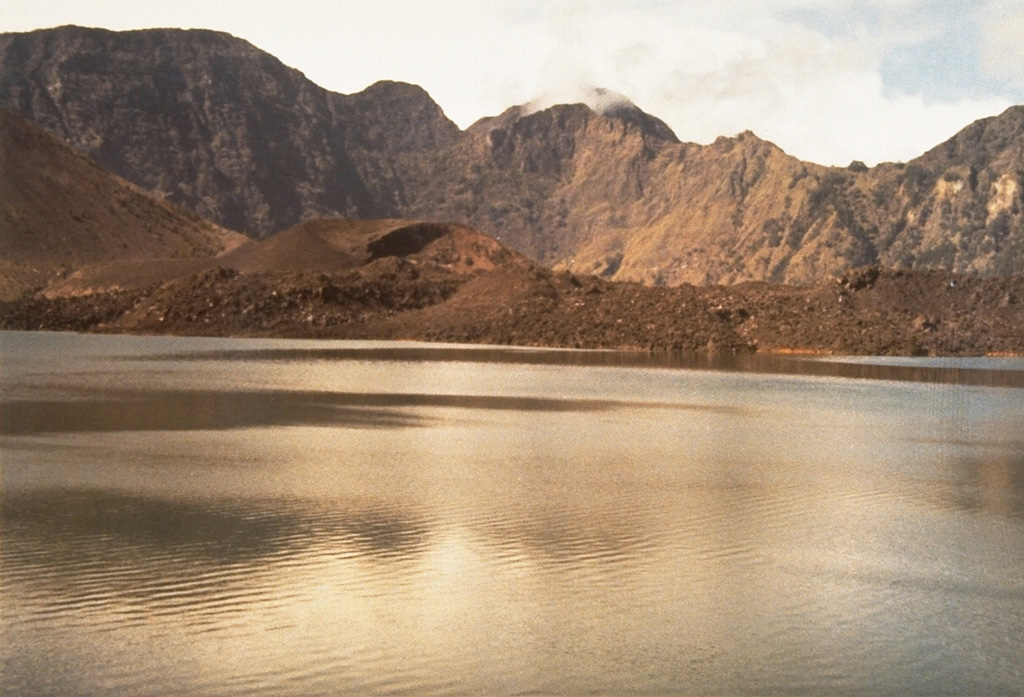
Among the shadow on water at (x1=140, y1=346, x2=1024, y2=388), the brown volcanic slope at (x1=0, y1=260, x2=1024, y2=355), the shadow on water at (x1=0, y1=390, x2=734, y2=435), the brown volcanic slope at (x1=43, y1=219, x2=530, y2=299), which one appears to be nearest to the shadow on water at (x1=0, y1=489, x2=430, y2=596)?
the shadow on water at (x1=0, y1=390, x2=734, y2=435)

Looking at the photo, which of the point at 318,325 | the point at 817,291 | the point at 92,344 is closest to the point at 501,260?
the point at 318,325

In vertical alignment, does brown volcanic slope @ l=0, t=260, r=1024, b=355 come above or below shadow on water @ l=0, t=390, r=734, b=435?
above

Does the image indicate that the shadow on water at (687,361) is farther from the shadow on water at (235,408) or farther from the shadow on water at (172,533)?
the shadow on water at (172,533)

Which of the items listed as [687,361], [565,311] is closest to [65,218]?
[565,311]

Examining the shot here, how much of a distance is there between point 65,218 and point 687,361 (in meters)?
87.6

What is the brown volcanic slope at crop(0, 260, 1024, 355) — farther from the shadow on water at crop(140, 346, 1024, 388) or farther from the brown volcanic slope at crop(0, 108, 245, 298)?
the brown volcanic slope at crop(0, 108, 245, 298)

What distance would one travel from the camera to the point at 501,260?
128375 mm

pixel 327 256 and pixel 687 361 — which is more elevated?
pixel 327 256

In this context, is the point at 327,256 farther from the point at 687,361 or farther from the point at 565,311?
the point at 687,361

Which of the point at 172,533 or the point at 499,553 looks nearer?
the point at 499,553

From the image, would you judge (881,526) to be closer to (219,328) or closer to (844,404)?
(844,404)

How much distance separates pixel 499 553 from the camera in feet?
44.4

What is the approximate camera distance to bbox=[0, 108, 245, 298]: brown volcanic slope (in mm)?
122062

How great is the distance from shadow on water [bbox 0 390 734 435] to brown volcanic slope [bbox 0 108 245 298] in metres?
88.1
